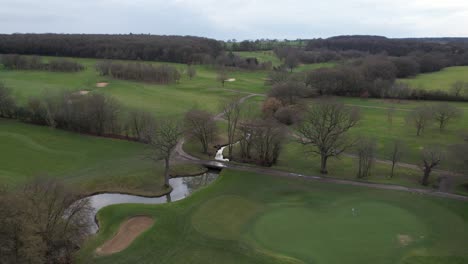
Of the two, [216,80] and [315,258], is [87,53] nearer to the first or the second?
[216,80]

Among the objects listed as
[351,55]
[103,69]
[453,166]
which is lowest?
[453,166]

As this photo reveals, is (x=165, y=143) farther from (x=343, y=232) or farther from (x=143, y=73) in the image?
(x=143, y=73)

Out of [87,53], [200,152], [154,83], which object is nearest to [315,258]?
[200,152]

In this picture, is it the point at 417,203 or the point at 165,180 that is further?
the point at 165,180

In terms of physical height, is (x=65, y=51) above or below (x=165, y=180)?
above

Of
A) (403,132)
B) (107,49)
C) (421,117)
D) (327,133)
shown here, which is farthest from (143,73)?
(421,117)

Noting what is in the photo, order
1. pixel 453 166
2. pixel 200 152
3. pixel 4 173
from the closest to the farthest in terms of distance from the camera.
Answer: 1. pixel 453 166
2. pixel 4 173
3. pixel 200 152

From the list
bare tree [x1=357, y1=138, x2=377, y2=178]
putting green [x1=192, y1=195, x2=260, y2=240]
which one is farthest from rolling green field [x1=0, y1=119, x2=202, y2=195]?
bare tree [x1=357, y1=138, x2=377, y2=178]
